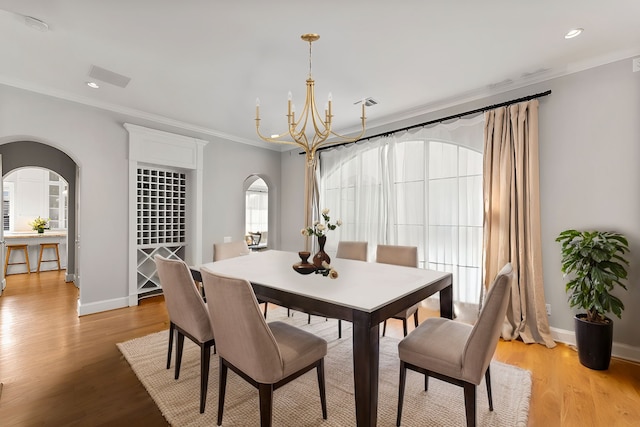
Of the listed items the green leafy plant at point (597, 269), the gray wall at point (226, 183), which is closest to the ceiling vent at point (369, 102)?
the green leafy plant at point (597, 269)

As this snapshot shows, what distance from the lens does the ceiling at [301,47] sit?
1993 millimetres

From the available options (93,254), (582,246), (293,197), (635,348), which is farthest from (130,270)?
(635,348)

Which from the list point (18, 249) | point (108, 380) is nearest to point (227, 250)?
point (108, 380)

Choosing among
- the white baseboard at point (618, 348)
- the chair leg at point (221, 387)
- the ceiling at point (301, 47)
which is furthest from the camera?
the white baseboard at point (618, 348)

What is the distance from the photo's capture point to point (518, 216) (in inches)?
118

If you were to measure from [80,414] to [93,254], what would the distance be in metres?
2.41

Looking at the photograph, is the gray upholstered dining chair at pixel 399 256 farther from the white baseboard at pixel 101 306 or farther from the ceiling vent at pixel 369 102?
the white baseboard at pixel 101 306

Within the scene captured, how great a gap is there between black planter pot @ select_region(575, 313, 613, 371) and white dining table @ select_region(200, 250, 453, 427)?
48.2 inches

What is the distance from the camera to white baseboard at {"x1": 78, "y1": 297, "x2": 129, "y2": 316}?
362 cm

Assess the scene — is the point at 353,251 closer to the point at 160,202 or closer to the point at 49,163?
the point at 160,202

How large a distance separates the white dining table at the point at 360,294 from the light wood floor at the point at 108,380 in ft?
3.03

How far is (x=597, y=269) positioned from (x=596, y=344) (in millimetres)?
609

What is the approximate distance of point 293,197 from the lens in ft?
18.9

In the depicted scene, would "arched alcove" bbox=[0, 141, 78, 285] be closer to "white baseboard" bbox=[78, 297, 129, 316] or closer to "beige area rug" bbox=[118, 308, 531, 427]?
"white baseboard" bbox=[78, 297, 129, 316]
